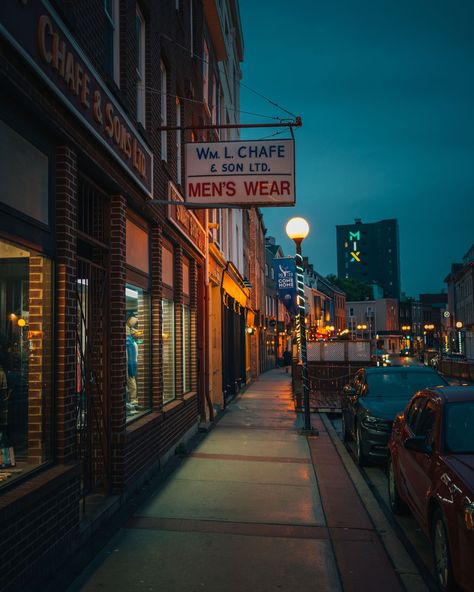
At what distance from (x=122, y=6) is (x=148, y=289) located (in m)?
3.97

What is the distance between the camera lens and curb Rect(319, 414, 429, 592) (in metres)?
5.19

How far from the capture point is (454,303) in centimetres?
9006

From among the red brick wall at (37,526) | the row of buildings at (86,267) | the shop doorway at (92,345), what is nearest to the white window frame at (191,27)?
the row of buildings at (86,267)

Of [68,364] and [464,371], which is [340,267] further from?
[68,364]

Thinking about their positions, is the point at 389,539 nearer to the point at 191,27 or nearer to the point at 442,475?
the point at 442,475

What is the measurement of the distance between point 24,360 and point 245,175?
190 inches

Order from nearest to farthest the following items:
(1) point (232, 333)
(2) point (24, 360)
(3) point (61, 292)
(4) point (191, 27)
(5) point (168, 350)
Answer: (2) point (24, 360) → (3) point (61, 292) → (5) point (168, 350) → (4) point (191, 27) → (1) point (232, 333)

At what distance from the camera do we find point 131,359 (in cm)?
883

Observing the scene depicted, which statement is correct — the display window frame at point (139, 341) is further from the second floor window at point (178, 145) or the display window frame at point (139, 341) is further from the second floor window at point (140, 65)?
the second floor window at point (178, 145)

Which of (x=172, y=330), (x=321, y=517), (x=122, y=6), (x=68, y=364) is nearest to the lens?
(x=68, y=364)

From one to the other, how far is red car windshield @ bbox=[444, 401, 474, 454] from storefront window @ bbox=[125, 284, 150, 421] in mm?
4374

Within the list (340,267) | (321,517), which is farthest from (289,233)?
(340,267)

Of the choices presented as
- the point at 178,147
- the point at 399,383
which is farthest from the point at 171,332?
the point at 399,383

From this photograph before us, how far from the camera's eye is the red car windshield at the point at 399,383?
11039mm
